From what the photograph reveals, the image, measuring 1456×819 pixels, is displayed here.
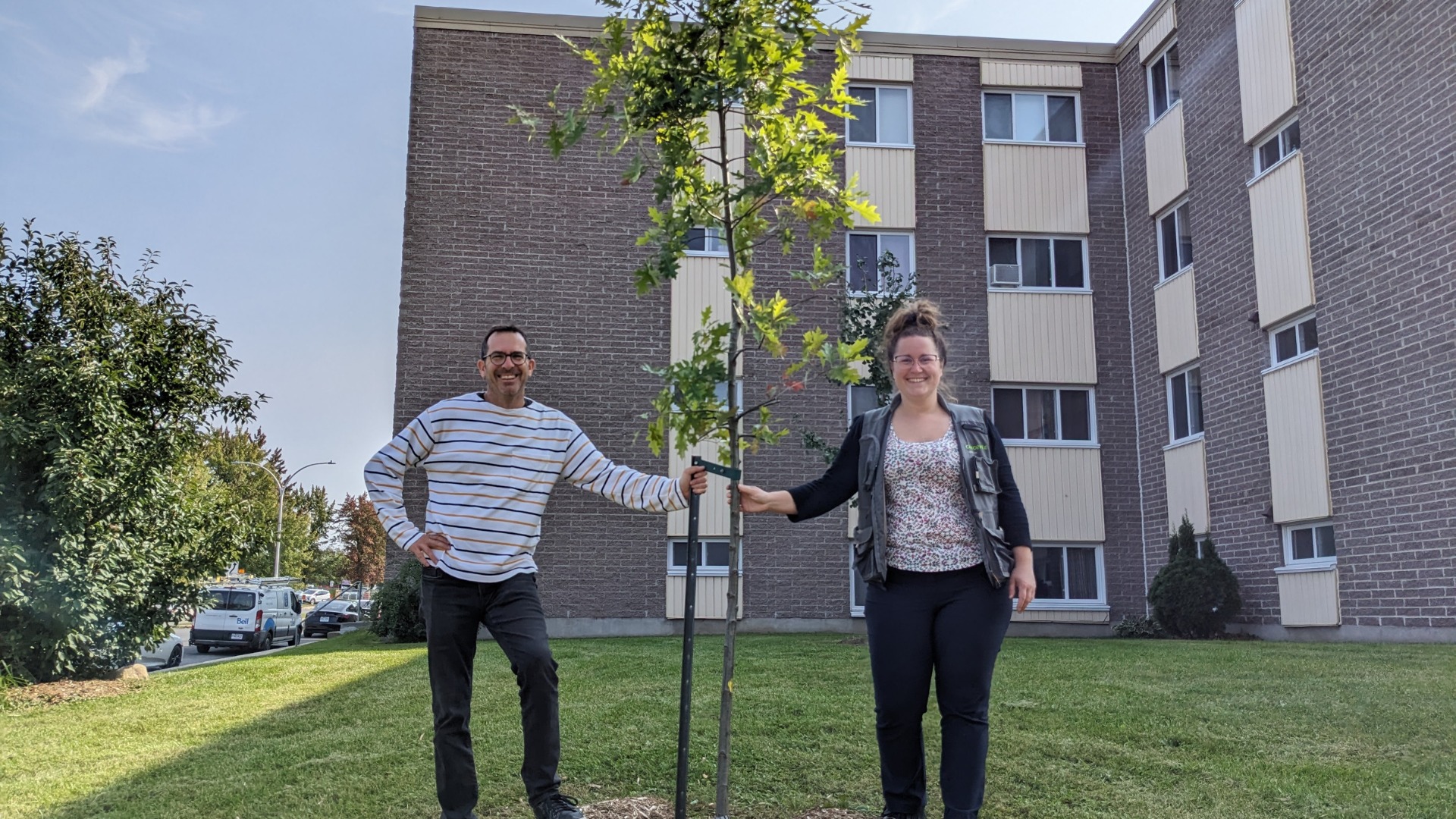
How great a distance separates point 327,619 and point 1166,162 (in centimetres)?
2742

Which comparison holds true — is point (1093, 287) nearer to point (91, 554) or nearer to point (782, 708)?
point (782, 708)

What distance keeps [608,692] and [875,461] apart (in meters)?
4.90

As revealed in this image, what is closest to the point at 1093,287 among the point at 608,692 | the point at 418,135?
the point at 418,135

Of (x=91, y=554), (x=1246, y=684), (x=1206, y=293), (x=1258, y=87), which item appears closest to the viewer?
(x=1246, y=684)

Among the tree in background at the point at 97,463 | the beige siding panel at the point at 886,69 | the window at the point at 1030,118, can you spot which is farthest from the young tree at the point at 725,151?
the window at the point at 1030,118

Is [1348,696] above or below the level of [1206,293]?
below

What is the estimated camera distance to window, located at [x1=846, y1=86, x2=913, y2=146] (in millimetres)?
19594

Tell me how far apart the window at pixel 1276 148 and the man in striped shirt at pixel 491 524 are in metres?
13.6

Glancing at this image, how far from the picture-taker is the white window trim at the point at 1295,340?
46.7 feet

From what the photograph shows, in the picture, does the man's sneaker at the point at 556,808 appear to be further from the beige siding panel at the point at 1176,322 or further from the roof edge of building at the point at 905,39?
the roof edge of building at the point at 905,39

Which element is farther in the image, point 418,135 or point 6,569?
point 418,135

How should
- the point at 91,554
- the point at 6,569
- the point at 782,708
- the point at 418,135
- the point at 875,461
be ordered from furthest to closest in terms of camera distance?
the point at 418,135, the point at 91,554, the point at 6,569, the point at 782,708, the point at 875,461

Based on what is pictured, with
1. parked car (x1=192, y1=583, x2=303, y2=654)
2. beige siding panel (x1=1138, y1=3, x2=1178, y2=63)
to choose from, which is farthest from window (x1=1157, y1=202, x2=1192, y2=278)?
parked car (x1=192, y1=583, x2=303, y2=654)

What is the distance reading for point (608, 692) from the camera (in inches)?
331
